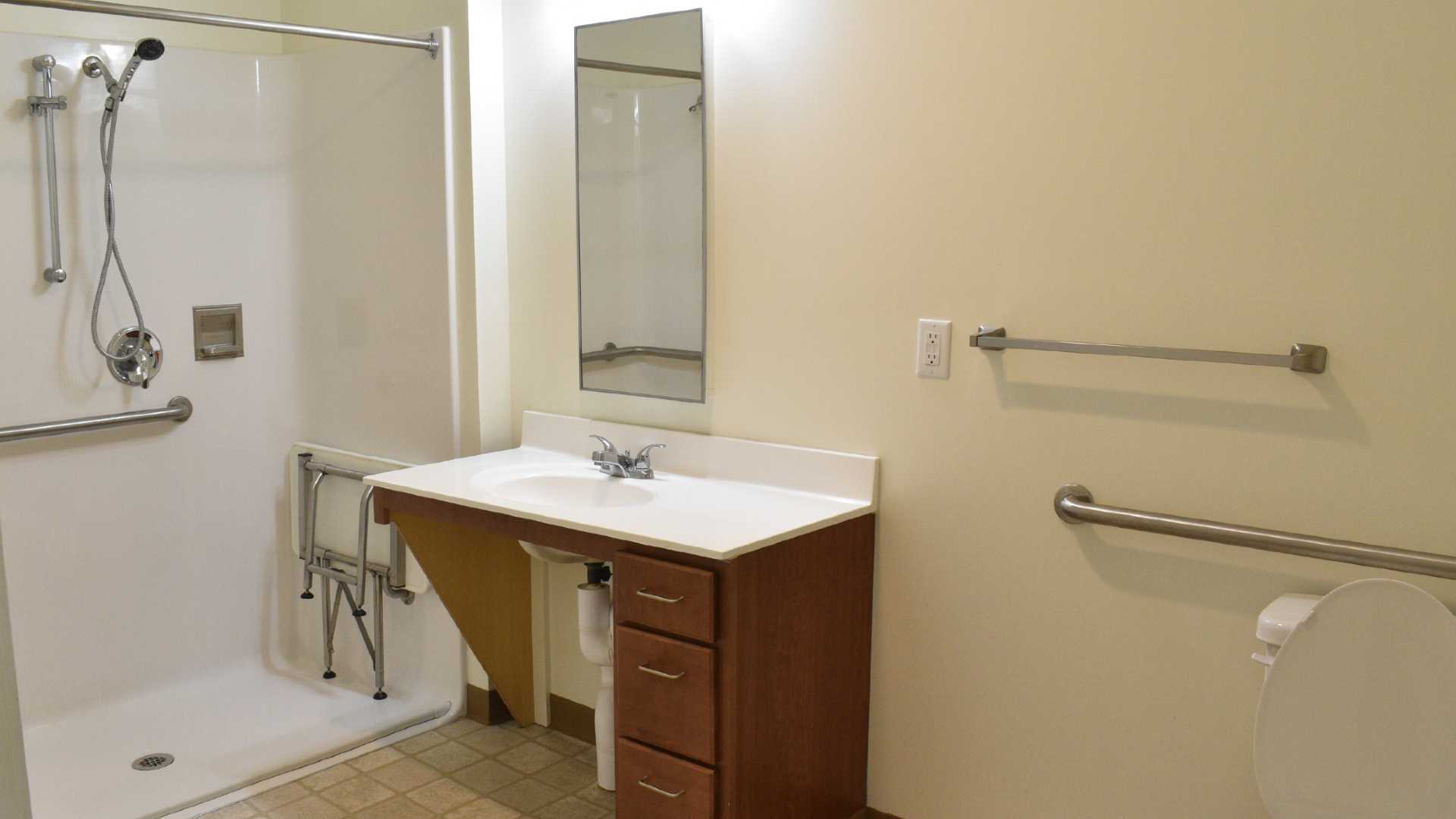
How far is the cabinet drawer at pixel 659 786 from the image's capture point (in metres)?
2.20

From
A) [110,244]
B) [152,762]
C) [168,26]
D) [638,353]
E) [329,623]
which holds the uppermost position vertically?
[168,26]

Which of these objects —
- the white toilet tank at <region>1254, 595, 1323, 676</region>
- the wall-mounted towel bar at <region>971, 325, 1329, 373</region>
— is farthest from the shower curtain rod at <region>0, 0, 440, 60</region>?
the white toilet tank at <region>1254, 595, 1323, 676</region>

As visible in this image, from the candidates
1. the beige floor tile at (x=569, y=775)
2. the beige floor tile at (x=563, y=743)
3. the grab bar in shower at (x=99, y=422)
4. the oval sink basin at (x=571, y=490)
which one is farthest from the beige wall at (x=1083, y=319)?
the grab bar in shower at (x=99, y=422)

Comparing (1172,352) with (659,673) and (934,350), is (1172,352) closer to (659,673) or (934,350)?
(934,350)

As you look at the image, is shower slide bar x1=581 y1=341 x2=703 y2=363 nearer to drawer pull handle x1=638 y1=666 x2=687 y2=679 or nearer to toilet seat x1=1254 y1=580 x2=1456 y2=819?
drawer pull handle x1=638 y1=666 x2=687 y2=679

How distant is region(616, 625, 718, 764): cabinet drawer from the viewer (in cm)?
217

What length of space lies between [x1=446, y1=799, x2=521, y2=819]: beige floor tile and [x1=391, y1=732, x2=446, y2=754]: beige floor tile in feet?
1.15

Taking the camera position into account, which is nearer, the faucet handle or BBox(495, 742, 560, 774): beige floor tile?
the faucet handle

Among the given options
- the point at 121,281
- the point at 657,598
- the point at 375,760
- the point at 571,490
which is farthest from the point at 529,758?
the point at 121,281

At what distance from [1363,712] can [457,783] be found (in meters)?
1.96

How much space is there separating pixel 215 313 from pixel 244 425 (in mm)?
333

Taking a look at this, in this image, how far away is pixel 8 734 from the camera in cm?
95

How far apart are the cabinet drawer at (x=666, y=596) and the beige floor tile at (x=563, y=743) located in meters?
0.86

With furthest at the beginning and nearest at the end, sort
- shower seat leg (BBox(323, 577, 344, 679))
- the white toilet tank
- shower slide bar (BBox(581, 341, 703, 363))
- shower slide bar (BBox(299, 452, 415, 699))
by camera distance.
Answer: shower seat leg (BBox(323, 577, 344, 679)), shower slide bar (BBox(299, 452, 415, 699)), shower slide bar (BBox(581, 341, 703, 363)), the white toilet tank
